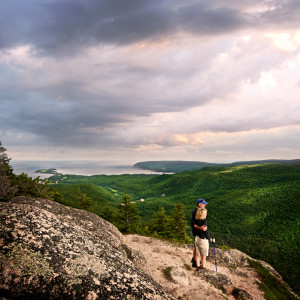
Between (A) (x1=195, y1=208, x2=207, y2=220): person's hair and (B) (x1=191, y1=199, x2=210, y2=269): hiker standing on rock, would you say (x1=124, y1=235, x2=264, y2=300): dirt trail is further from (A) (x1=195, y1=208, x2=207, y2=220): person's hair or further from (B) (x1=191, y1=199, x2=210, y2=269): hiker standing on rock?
(A) (x1=195, y1=208, x2=207, y2=220): person's hair

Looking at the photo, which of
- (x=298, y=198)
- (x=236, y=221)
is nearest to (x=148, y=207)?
(x=236, y=221)

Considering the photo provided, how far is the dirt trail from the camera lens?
940cm

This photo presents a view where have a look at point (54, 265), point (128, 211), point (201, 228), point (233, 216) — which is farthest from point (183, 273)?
point (233, 216)

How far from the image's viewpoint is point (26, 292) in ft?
11.5

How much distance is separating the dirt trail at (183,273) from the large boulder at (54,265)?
6.57 m

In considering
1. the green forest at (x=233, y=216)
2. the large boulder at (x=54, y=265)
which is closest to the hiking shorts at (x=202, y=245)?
the large boulder at (x=54, y=265)

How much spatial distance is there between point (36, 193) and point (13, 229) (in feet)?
104

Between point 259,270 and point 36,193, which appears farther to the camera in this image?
point 36,193

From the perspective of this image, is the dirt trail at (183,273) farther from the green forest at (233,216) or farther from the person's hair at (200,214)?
the green forest at (233,216)

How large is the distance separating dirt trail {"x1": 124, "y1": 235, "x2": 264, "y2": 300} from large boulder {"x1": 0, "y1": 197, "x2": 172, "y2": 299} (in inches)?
259

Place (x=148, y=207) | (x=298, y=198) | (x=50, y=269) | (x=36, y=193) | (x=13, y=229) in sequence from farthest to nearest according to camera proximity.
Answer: (x=148, y=207)
(x=298, y=198)
(x=36, y=193)
(x=13, y=229)
(x=50, y=269)

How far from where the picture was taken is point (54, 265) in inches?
157

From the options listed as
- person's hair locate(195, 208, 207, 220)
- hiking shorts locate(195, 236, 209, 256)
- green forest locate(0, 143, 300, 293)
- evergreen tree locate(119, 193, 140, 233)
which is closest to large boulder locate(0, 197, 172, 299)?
person's hair locate(195, 208, 207, 220)

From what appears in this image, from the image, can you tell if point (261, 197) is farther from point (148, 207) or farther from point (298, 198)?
point (148, 207)
